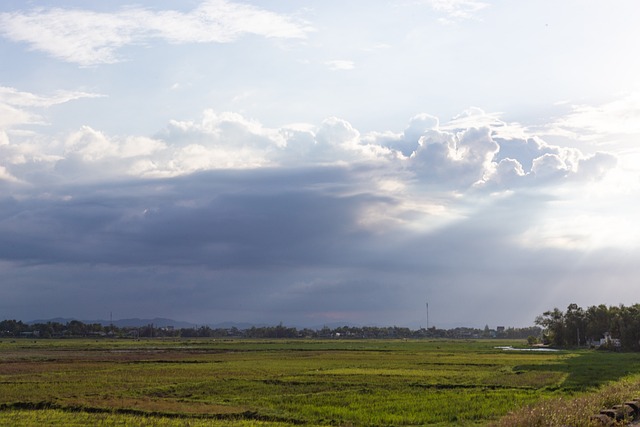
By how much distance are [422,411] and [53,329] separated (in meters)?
180

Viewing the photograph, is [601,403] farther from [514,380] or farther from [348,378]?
[348,378]

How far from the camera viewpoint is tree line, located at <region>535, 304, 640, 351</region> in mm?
86062

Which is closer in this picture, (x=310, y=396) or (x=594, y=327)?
(x=310, y=396)

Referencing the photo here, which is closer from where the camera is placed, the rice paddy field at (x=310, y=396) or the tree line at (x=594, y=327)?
the rice paddy field at (x=310, y=396)

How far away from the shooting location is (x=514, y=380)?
126 ft

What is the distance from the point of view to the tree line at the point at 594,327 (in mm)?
86062

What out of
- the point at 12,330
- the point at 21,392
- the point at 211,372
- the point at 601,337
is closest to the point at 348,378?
the point at 211,372

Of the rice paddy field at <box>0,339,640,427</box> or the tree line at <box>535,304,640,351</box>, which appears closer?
the rice paddy field at <box>0,339,640,427</box>

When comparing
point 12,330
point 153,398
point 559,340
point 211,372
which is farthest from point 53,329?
point 153,398

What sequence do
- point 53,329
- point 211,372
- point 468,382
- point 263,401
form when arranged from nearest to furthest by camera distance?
point 263,401 → point 468,382 → point 211,372 → point 53,329

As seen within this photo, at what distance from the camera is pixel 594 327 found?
102438mm

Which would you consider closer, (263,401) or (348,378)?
(263,401)

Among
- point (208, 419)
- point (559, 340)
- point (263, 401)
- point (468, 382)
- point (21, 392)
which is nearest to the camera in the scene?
point (208, 419)

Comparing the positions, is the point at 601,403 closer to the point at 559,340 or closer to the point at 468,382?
the point at 468,382
